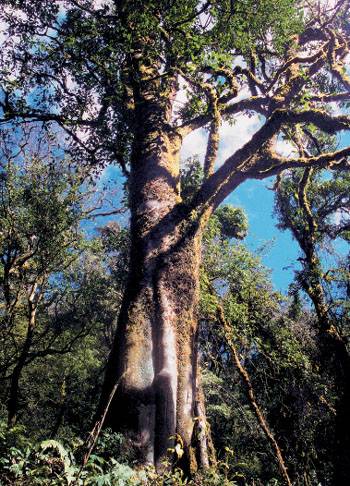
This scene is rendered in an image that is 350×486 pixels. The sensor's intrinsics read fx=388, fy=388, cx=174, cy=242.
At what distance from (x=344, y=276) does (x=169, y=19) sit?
780 centimetres

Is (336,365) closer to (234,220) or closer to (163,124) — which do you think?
(163,124)

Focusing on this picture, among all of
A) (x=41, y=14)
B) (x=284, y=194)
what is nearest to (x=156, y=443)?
(x=41, y=14)

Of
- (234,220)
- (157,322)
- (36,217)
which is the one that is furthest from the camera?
(234,220)

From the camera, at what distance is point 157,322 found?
499 cm

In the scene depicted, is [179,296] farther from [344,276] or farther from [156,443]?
[344,276]

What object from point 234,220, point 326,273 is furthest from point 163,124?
point 234,220

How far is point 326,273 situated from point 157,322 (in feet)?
23.8

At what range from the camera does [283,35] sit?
7695mm

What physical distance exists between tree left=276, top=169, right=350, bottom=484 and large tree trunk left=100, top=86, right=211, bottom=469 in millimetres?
A: 5552

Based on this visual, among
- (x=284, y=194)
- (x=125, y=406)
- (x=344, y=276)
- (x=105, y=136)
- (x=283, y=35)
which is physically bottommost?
(x=125, y=406)

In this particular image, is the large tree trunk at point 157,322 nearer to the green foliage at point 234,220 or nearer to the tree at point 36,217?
the tree at point 36,217

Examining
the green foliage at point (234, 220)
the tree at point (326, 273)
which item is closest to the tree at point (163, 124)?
the tree at point (326, 273)

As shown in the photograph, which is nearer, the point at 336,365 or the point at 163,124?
the point at 163,124

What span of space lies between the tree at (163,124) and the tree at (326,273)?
462 centimetres
